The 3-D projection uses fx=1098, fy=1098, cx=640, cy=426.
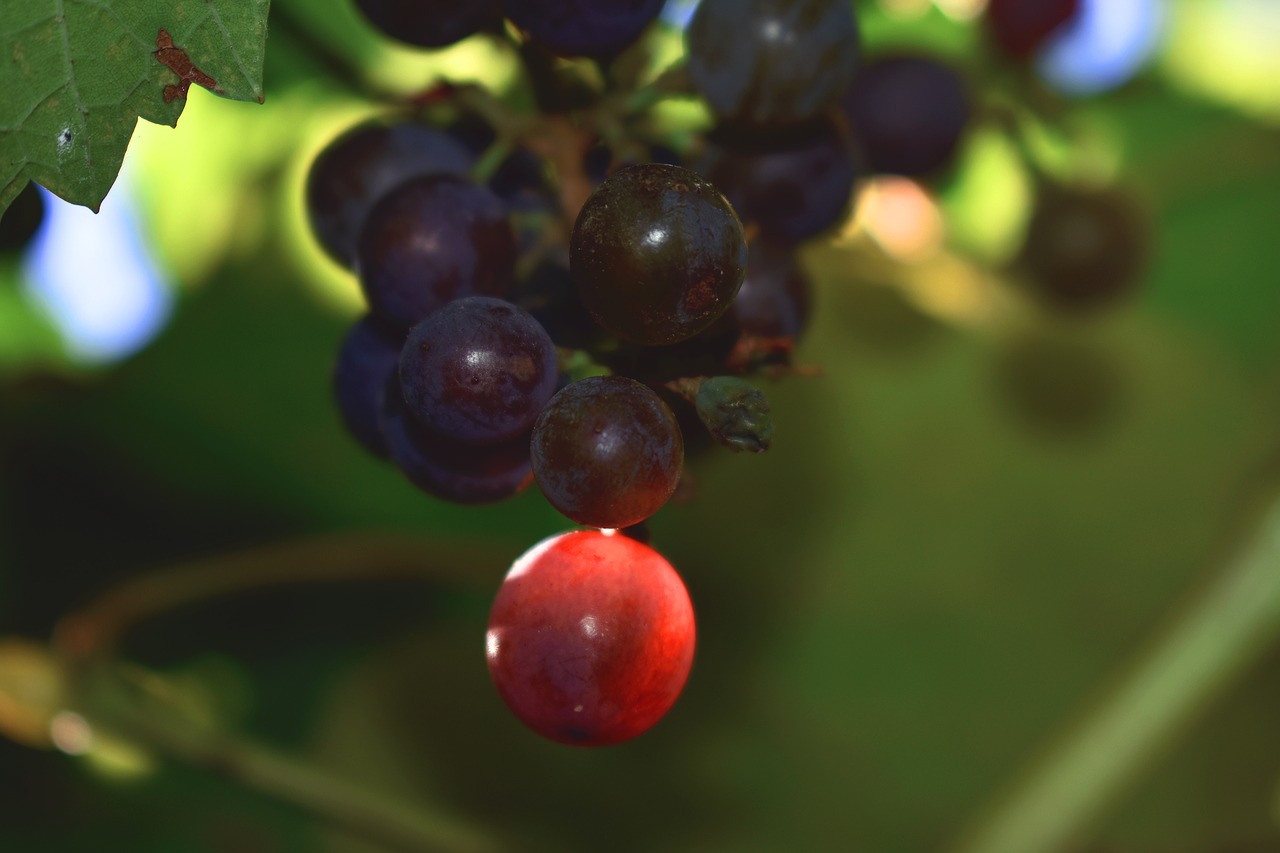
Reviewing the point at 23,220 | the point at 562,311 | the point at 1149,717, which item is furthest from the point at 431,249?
the point at 1149,717

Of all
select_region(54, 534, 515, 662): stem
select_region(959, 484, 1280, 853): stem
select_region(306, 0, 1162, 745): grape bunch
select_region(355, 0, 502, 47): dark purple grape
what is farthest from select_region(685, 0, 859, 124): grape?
select_region(959, 484, 1280, 853): stem

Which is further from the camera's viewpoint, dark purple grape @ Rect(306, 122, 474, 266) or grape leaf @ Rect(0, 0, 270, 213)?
dark purple grape @ Rect(306, 122, 474, 266)

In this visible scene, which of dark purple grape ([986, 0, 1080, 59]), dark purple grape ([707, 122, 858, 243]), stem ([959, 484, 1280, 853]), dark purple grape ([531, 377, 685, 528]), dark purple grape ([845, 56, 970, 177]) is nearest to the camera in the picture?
dark purple grape ([531, 377, 685, 528])

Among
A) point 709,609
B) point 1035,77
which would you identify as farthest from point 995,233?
point 709,609

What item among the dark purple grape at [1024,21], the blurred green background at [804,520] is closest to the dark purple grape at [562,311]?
the blurred green background at [804,520]

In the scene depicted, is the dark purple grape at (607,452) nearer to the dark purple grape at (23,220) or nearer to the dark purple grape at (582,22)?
the dark purple grape at (582,22)

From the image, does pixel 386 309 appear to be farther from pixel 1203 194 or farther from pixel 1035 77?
pixel 1203 194

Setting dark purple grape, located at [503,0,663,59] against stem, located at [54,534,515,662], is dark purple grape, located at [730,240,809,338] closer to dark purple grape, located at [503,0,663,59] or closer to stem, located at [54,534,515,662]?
dark purple grape, located at [503,0,663,59]
